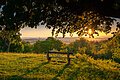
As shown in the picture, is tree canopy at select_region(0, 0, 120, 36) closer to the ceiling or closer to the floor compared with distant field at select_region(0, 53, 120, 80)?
closer to the ceiling

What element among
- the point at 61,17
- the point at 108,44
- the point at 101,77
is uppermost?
the point at 61,17

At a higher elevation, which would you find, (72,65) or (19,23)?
(19,23)

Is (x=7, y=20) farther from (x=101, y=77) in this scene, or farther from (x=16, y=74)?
(x=101, y=77)

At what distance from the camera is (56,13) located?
57.5 feet

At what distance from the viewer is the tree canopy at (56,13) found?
48.9 ft

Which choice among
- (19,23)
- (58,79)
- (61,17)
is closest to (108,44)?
(58,79)

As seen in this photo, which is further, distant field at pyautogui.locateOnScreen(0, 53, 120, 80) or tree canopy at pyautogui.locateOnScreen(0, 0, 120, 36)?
distant field at pyautogui.locateOnScreen(0, 53, 120, 80)

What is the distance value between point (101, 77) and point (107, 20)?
1070 cm

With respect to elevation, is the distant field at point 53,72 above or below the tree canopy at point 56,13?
below

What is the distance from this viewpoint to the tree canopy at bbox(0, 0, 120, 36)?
14898 mm

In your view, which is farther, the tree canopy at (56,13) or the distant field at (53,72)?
the distant field at (53,72)

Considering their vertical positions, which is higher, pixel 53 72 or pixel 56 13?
pixel 56 13

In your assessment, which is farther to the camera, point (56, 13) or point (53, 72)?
point (53, 72)

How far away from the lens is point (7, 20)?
1661 centimetres
